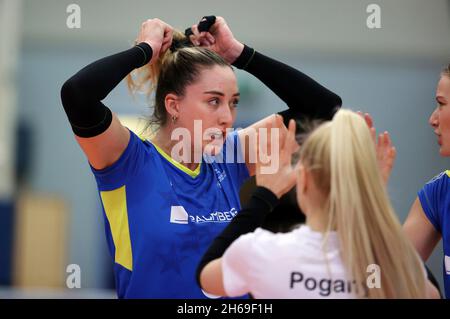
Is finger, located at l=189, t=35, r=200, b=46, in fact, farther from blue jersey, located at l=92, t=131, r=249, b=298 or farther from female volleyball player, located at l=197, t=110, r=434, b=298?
female volleyball player, located at l=197, t=110, r=434, b=298

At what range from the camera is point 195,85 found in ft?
7.02

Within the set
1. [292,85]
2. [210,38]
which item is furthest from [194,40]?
[292,85]

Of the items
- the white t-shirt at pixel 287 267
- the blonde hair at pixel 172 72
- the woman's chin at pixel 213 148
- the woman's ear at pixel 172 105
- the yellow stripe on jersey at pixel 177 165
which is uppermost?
the blonde hair at pixel 172 72

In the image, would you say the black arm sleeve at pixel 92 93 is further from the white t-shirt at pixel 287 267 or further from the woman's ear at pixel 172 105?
the white t-shirt at pixel 287 267

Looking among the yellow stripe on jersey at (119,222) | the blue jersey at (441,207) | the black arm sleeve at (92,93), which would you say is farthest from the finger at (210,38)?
the blue jersey at (441,207)

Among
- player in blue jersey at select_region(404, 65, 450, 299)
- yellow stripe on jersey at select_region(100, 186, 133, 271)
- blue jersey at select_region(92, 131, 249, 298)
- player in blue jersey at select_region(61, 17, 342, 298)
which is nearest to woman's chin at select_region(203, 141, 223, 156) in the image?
player in blue jersey at select_region(61, 17, 342, 298)

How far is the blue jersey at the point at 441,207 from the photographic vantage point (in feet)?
7.02

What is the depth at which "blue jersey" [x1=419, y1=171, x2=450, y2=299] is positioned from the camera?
2.14 meters

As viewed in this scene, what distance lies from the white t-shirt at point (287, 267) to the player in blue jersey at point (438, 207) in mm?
748

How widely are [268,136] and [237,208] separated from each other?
0.86 feet

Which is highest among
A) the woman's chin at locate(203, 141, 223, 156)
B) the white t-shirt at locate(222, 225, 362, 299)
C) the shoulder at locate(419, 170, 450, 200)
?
the woman's chin at locate(203, 141, 223, 156)

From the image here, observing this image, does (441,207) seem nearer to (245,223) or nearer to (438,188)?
(438,188)

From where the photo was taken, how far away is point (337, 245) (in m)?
1.54

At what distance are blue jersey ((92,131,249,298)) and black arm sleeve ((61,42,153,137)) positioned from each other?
15 centimetres
